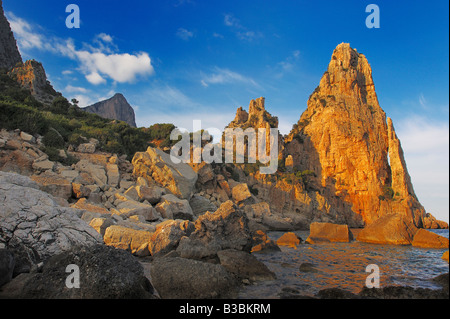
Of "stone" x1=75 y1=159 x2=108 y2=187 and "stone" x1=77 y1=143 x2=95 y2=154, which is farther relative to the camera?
"stone" x1=77 y1=143 x2=95 y2=154

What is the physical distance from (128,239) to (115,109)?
90.2m

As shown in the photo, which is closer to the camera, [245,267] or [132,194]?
[245,267]

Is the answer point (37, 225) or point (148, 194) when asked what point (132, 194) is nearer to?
point (148, 194)

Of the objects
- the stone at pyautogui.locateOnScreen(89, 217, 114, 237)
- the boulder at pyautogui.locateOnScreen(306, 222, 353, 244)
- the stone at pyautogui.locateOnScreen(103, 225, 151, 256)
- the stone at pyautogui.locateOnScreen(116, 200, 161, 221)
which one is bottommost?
the boulder at pyautogui.locateOnScreen(306, 222, 353, 244)

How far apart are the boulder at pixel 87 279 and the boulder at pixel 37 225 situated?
4.12 ft

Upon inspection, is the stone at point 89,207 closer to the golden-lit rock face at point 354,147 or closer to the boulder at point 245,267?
the boulder at point 245,267

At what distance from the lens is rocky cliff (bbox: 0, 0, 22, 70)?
169 ft

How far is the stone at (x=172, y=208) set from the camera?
14.0 m

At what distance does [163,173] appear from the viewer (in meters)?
18.8

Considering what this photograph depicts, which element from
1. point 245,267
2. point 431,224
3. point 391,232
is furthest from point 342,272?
point 431,224

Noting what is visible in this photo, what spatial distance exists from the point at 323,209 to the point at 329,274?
42857 mm

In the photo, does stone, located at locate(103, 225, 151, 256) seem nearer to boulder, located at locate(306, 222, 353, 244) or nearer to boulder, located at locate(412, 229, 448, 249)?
boulder, located at locate(306, 222, 353, 244)

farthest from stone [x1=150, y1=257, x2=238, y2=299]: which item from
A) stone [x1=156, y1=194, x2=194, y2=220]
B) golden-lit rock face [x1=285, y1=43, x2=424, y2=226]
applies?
golden-lit rock face [x1=285, y1=43, x2=424, y2=226]

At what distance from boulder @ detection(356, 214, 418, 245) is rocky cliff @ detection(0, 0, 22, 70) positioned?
6891 centimetres
